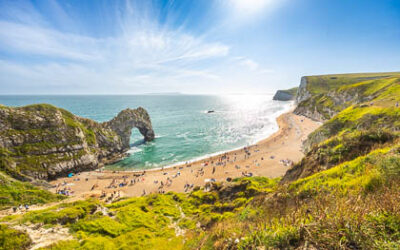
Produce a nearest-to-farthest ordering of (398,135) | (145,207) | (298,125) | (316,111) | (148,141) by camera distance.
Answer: (398,135) < (145,207) < (148,141) < (298,125) < (316,111)

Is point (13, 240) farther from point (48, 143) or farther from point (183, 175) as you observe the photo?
point (48, 143)

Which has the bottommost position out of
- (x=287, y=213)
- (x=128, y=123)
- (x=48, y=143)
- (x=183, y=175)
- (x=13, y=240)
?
(x=183, y=175)

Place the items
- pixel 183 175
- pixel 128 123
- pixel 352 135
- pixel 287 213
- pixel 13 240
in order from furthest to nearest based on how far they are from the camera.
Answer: pixel 128 123 → pixel 183 175 → pixel 352 135 → pixel 13 240 → pixel 287 213

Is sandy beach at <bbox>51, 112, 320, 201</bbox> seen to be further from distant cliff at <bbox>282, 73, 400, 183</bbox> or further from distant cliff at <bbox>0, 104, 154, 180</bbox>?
distant cliff at <bbox>282, 73, 400, 183</bbox>

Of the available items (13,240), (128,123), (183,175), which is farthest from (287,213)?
(128,123)

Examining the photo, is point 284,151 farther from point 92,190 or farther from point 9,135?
point 9,135

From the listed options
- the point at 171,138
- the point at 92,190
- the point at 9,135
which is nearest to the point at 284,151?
the point at 171,138

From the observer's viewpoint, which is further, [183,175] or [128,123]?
[128,123]
